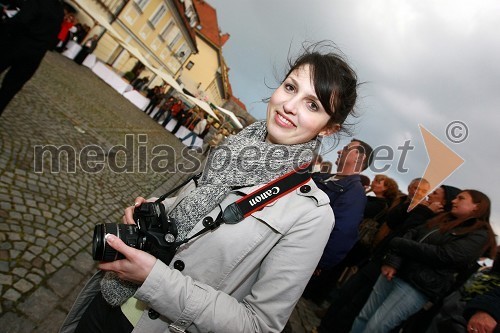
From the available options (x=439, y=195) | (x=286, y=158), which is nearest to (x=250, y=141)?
(x=286, y=158)

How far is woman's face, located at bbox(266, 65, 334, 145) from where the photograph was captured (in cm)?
149

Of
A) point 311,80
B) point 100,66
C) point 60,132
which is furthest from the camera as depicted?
point 100,66

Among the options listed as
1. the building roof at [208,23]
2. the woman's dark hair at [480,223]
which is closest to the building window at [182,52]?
the building roof at [208,23]

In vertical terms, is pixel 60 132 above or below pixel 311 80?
below

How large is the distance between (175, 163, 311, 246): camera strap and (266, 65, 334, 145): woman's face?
0.66 ft

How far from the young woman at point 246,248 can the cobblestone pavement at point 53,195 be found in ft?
3.98

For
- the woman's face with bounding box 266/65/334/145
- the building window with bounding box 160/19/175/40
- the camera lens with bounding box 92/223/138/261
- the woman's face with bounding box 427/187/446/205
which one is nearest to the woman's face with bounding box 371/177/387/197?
the woman's face with bounding box 427/187/446/205

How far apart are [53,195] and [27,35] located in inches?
81.2

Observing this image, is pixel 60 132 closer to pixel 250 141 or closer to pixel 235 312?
pixel 250 141

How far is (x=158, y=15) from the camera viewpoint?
1017 inches

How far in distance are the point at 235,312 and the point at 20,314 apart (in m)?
2.16

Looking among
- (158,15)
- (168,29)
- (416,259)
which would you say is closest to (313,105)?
(416,259)

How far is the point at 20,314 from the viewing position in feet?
7.62

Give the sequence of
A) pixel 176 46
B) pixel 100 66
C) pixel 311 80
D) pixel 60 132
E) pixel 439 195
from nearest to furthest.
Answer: pixel 311 80
pixel 439 195
pixel 60 132
pixel 100 66
pixel 176 46
